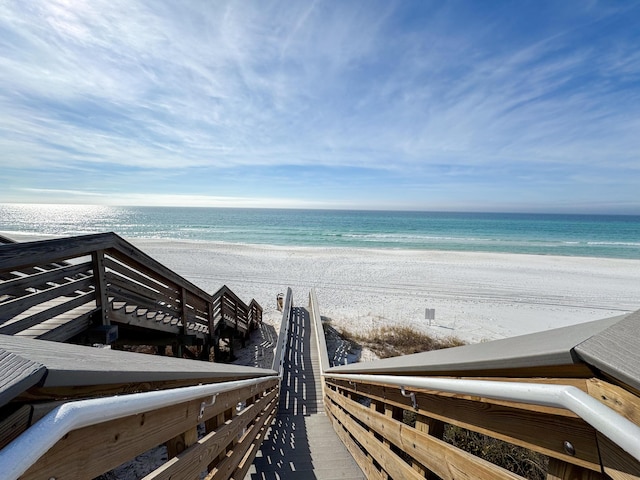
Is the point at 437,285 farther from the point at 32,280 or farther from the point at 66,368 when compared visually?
the point at 66,368

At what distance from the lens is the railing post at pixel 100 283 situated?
352 centimetres

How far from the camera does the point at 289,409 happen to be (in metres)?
6.15

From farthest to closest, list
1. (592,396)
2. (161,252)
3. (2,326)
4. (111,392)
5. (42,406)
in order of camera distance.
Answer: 1. (161,252)
2. (2,326)
3. (111,392)
4. (592,396)
5. (42,406)

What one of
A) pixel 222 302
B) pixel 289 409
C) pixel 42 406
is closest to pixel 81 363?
pixel 42 406

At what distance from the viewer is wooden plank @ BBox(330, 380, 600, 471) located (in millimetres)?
768

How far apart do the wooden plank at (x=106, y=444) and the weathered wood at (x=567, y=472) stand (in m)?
1.18

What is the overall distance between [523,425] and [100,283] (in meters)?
4.13

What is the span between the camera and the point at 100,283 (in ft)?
11.8

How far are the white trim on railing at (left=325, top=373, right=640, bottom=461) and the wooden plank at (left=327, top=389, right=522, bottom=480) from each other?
0.25 m

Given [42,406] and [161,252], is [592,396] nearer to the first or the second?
[42,406]

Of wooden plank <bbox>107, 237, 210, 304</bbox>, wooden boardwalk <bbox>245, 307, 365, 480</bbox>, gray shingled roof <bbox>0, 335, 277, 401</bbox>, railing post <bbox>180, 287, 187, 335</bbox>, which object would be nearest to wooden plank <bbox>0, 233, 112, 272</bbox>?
wooden plank <bbox>107, 237, 210, 304</bbox>

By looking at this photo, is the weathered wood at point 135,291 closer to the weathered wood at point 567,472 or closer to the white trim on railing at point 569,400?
the white trim on railing at point 569,400

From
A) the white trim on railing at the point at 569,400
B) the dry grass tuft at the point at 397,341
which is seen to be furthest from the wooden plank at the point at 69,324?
the dry grass tuft at the point at 397,341

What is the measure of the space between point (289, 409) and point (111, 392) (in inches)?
235
